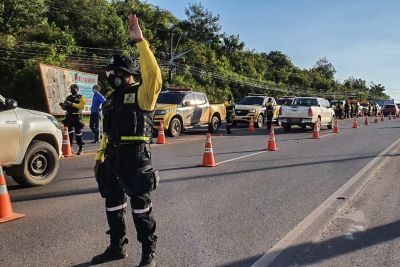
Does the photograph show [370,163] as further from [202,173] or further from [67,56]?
[67,56]

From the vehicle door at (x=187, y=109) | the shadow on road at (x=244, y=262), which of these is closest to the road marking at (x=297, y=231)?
the shadow on road at (x=244, y=262)

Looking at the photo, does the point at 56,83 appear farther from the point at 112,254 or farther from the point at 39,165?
the point at 112,254

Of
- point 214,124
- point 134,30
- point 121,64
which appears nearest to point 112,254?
point 121,64

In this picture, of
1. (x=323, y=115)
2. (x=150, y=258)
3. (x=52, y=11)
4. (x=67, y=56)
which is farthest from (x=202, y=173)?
(x=52, y=11)

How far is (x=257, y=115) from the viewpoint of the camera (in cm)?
2598

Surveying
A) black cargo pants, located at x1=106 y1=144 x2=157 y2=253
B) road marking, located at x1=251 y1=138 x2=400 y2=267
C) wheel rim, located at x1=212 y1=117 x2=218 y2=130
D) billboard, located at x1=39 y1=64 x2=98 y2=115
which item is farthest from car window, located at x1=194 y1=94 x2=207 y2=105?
black cargo pants, located at x1=106 y1=144 x2=157 y2=253

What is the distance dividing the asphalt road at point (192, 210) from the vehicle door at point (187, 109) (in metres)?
6.86

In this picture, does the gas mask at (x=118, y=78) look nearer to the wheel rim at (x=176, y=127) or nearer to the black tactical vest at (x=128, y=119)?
the black tactical vest at (x=128, y=119)

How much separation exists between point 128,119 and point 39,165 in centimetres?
459

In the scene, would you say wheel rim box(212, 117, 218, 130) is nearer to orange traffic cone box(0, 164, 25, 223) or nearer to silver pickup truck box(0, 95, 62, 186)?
silver pickup truck box(0, 95, 62, 186)

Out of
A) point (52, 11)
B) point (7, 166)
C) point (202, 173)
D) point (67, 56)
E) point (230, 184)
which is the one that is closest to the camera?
point (7, 166)

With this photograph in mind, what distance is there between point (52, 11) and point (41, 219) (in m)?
48.5

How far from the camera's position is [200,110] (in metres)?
20.0

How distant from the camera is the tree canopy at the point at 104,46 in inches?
1487
